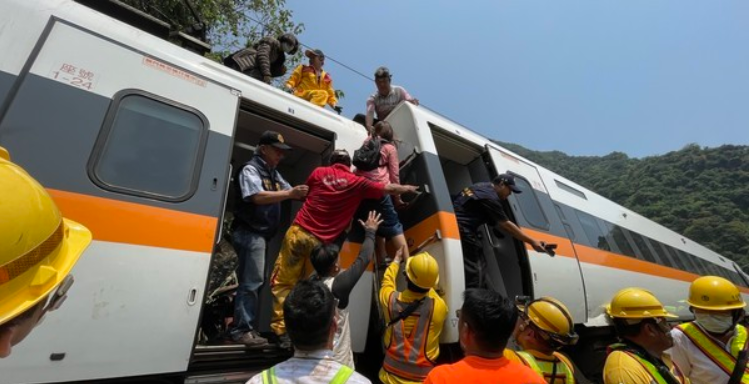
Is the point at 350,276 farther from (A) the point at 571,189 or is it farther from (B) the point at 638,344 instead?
(A) the point at 571,189

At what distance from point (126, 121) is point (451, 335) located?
286cm

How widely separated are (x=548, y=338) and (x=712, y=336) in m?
1.60

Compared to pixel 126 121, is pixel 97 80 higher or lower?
higher

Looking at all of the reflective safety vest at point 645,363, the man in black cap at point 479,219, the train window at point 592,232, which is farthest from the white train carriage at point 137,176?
the train window at point 592,232

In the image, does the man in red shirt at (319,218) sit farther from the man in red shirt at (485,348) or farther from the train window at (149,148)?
the man in red shirt at (485,348)

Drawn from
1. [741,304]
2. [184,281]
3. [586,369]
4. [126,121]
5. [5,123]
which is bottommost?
[586,369]

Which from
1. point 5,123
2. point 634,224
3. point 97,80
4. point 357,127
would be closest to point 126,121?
point 97,80

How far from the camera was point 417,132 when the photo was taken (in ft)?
13.3

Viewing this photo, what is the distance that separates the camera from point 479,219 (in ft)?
13.7

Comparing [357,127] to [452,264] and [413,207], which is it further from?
[452,264]

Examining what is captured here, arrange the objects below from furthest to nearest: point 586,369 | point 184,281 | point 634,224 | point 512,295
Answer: point 634,224 → point 586,369 → point 512,295 → point 184,281

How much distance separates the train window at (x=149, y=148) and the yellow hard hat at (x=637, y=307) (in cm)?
278

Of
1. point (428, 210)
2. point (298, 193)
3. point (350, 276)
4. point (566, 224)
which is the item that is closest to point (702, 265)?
point (566, 224)

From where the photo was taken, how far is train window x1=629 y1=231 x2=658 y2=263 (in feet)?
25.0
